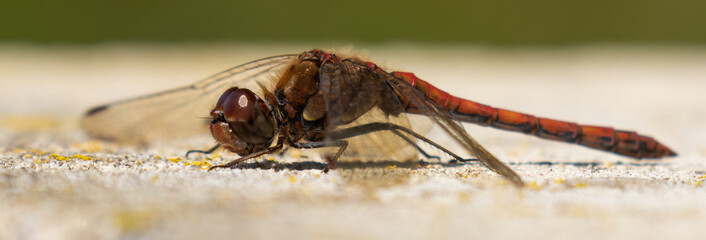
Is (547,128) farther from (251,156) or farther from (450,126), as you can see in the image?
(251,156)

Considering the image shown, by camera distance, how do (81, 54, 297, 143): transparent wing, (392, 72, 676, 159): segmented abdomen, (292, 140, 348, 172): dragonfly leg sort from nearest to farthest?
(292, 140, 348, 172): dragonfly leg < (392, 72, 676, 159): segmented abdomen < (81, 54, 297, 143): transparent wing

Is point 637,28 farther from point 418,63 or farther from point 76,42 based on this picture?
point 76,42

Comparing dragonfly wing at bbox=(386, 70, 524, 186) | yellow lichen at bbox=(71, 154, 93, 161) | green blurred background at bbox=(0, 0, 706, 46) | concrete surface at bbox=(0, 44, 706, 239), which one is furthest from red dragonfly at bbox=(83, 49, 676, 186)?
green blurred background at bbox=(0, 0, 706, 46)

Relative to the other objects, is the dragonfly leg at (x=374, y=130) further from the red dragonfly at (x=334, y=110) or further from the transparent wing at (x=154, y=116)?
the transparent wing at (x=154, y=116)

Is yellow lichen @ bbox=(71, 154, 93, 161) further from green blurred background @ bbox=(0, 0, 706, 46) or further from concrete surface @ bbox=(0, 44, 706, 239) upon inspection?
green blurred background @ bbox=(0, 0, 706, 46)

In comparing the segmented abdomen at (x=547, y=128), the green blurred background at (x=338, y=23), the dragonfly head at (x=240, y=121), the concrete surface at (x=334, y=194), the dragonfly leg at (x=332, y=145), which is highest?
the green blurred background at (x=338, y=23)

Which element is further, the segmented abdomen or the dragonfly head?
the segmented abdomen

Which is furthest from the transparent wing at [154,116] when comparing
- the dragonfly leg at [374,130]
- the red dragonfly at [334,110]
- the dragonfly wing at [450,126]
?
the dragonfly wing at [450,126]
